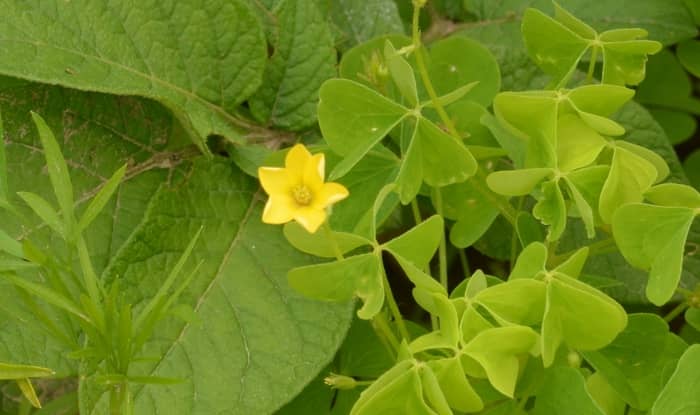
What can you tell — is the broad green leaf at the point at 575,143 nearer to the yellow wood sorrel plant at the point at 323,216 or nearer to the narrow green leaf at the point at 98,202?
the yellow wood sorrel plant at the point at 323,216

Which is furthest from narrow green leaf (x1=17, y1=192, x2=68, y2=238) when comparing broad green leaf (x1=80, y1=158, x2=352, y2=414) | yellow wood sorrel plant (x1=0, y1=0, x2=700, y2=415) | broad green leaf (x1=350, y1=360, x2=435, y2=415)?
broad green leaf (x1=350, y1=360, x2=435, y2=415)

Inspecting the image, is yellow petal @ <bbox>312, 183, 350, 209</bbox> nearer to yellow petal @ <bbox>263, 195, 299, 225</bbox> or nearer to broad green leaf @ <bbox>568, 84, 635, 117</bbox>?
yellow petal @ <bbox>263, 195, 299, 225</bbox>

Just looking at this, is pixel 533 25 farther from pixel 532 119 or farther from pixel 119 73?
pixel 119 73

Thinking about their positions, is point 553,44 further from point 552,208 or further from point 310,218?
A: point 310,218

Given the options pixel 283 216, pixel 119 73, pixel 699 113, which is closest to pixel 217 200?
pixel 119 73

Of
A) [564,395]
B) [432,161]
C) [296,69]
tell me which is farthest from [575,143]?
[296,69]

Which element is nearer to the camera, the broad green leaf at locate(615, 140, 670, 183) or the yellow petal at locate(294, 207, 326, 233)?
the yellow petal at locate(294, 207, 326, 233)

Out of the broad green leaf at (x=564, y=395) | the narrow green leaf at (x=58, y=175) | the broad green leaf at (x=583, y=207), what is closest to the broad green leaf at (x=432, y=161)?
the broad green leaf at (x=583, y=207)
